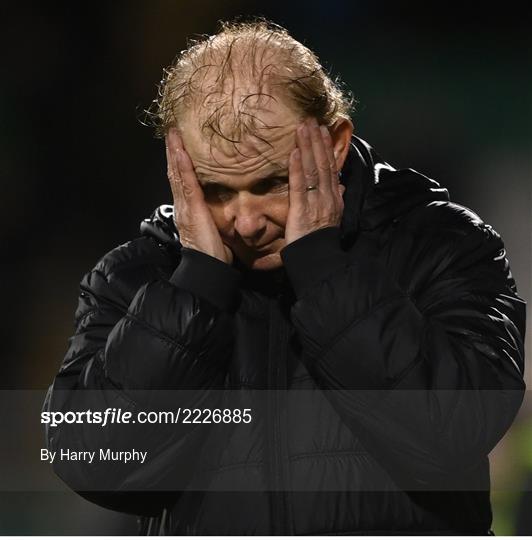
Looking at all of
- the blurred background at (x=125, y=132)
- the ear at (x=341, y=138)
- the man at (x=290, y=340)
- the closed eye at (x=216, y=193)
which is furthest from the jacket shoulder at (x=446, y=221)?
the blurred background at (x=125, y=132)

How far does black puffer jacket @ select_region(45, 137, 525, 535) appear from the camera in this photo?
3.43ft

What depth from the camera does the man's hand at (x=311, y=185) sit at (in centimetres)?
112

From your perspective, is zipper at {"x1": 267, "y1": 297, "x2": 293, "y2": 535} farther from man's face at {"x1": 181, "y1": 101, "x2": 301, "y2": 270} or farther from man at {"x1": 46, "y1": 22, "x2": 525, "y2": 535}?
man's face at {"x1": 181, "y1": 101, "x2": 301, "y2": 270}

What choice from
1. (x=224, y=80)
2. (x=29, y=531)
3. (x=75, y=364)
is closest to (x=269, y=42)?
(x=224, y=80)

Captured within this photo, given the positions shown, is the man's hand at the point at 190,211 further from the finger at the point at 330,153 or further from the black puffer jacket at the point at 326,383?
the finger at the point at 330,153

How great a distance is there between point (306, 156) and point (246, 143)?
0.24 feet

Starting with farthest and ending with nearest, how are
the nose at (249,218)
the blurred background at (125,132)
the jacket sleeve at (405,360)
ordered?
the blurred background at (125,132) < the nose at (249,218) < the jacket sleeve at (405,360)

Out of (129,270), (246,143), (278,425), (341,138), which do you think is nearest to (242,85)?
(246,143)

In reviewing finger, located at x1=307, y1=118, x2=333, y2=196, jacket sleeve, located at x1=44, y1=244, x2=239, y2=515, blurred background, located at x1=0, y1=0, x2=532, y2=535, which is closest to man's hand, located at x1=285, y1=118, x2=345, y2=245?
finger, located at x1=307, y1=118, x2=333, y2=196

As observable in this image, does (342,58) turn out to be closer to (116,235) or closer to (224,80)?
(116,235)

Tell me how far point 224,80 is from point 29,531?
3.63ft

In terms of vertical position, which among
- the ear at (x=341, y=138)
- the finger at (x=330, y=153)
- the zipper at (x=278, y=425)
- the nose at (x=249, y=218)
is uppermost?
the ear at (x=341, y=138)

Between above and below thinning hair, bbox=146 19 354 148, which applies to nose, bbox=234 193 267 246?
below

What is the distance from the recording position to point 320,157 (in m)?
1.14
